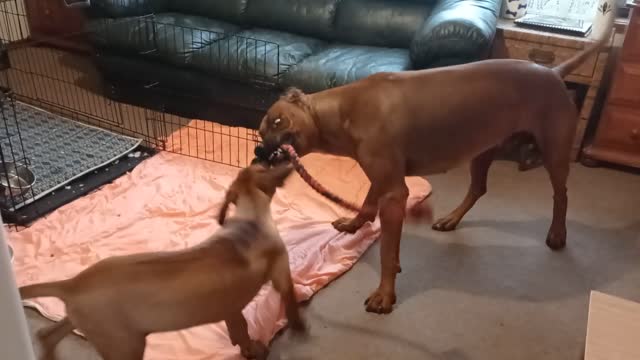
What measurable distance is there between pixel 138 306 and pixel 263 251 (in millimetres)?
339

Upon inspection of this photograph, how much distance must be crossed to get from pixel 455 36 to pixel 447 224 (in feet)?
2.86

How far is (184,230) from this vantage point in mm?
2549

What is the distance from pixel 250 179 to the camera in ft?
5.43

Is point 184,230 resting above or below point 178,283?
below

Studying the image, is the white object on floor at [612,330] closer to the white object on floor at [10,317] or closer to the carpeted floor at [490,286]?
the carpeted floor at [490,286]

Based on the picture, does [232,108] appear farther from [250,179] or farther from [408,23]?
[250,179]

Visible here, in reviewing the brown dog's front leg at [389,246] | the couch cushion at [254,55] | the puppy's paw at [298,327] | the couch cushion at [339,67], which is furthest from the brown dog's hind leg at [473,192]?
the couch cushion at [254,55]

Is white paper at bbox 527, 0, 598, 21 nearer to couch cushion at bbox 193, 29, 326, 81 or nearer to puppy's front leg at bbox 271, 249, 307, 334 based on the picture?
couch cushion at bbox 193, 29, 326, 81

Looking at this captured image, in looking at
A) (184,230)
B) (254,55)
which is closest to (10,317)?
(184,230)

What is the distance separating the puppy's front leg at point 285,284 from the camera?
5.46ft

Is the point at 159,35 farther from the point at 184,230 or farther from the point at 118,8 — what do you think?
the point at 184,230

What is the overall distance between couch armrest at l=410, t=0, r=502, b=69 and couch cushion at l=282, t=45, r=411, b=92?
5.6 inches

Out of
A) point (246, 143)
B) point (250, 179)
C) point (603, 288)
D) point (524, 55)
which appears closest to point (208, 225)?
point (246, 143)

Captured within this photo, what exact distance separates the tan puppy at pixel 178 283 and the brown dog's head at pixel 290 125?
1.29 ft
